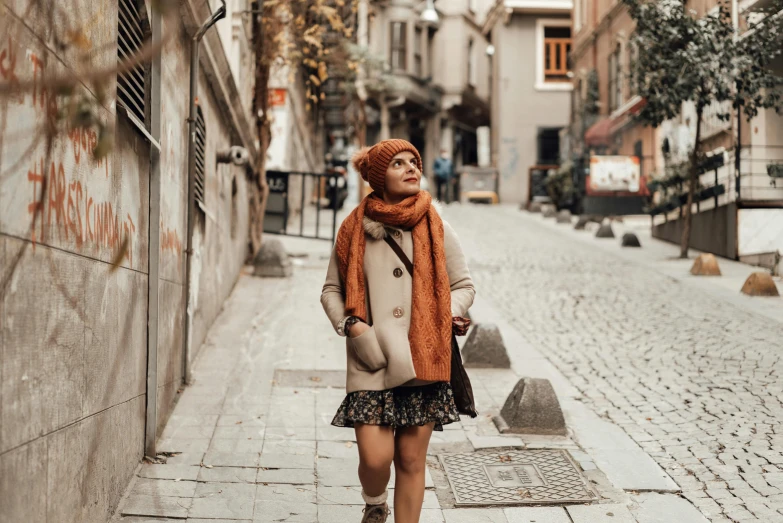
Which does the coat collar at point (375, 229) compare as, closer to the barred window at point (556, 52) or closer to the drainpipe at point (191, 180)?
the drainpipe at point (191, 180)

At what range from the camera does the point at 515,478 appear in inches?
222

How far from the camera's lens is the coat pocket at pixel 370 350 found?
13.1 ft

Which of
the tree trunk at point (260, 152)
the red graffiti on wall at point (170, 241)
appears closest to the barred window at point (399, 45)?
the tree trunk at point (260, 152)

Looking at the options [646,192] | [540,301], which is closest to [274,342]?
[540,301]

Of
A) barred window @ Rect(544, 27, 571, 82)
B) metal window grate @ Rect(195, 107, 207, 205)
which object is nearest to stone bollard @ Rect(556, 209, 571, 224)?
metal window grate @ Rect(195, 107, 207, 205)

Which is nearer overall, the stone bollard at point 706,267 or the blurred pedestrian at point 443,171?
the stone bollard at point 706,267

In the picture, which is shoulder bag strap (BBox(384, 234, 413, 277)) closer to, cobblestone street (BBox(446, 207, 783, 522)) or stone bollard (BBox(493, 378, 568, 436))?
cobblestone street (BBox(446, 207, 783, 522))

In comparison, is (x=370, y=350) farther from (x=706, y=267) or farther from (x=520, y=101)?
(x=520, y=101)

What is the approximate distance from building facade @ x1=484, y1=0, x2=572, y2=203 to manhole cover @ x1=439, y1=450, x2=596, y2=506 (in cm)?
3438

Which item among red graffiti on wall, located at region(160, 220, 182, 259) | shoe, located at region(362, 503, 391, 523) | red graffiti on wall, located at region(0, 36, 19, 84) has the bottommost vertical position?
shoe, located at region(362, 503, 391, 523)

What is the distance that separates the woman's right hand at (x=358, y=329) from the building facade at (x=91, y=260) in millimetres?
1137

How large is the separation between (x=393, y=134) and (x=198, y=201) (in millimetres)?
37306

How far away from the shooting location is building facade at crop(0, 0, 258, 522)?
3023mm

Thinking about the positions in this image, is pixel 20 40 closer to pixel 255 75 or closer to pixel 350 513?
pixel 350 513
